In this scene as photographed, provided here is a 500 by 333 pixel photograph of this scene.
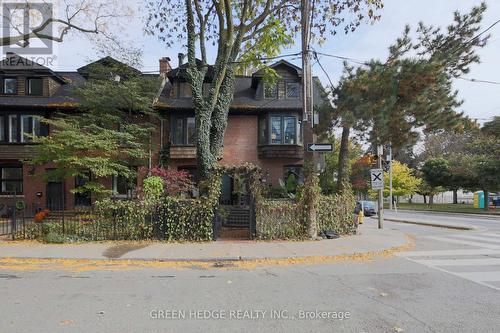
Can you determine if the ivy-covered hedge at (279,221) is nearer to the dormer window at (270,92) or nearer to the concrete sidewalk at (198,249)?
the concrete sidewalk at (198,249)

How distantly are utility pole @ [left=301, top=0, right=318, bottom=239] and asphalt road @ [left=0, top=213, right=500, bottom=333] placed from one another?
370cm

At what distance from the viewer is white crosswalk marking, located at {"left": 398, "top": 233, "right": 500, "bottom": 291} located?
7758 millimetres

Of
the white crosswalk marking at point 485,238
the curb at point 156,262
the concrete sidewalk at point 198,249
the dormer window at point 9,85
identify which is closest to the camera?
the curb at point 156,262

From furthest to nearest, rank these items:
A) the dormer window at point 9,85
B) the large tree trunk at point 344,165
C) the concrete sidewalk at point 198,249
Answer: the dormer window at point 9,85
the large tree trunk at point 344,165
the concrete sidewalk at point 198,249

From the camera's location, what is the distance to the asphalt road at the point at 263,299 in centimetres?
488

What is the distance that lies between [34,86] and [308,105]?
1817cm

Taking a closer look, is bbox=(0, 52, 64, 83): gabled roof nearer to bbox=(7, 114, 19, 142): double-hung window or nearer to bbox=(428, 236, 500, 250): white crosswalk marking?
bbox=(7, 114, 19, 142): double-hung window

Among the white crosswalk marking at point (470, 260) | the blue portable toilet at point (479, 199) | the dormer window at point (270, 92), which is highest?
the dormer window at point (270, 92)

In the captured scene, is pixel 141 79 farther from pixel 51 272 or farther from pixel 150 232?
pixel 51 272

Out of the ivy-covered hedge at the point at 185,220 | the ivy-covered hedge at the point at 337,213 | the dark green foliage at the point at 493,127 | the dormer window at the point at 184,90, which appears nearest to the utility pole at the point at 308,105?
the ivy-covered hedge at the point at 337,213

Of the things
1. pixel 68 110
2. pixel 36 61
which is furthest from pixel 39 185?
pixel 36 61

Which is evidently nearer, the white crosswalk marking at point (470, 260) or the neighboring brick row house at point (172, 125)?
the white crosswalk marking at point (470, 260)

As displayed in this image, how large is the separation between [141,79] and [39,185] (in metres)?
9.55

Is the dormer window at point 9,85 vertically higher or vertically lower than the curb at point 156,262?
higher
